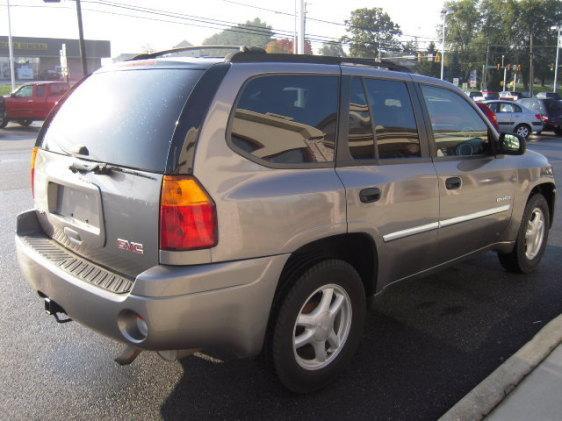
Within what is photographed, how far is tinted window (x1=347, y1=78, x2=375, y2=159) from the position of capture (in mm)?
3309

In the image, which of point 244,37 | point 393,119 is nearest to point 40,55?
point 244,37

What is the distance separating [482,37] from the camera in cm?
9681

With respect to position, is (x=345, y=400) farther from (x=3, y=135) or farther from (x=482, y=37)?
(x=482, y=37)

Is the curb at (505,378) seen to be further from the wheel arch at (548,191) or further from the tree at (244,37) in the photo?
the tree at (244,37)

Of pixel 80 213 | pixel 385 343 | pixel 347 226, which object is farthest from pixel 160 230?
pixel 385 343

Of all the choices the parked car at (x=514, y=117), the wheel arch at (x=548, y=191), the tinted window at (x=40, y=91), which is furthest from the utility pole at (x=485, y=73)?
the wheel arch at (x=548, y=191)

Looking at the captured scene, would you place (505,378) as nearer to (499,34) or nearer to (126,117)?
(126,117)

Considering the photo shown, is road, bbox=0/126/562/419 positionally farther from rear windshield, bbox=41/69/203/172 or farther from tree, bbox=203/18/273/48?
tree, bbox=203/18/273/48

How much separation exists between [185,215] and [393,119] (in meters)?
1.67

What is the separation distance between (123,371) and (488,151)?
3102mm

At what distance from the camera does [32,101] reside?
22.7 meters

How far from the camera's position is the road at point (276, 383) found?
3.03m

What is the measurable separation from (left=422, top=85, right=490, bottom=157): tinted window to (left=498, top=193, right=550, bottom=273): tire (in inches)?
36.3

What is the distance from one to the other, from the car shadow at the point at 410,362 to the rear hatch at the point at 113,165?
3.05 feet
